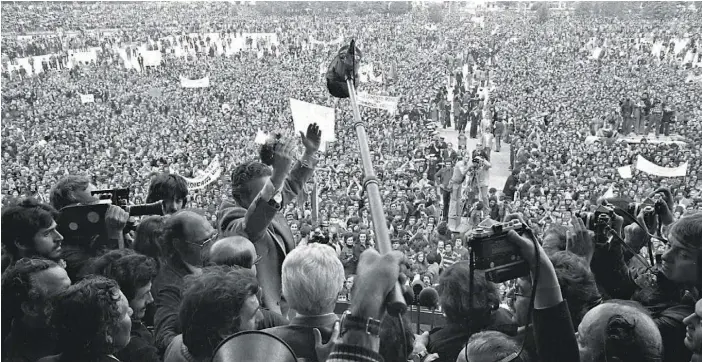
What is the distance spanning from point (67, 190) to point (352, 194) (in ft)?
29.8

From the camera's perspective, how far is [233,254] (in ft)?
8.78

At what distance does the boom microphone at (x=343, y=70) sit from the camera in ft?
9.86

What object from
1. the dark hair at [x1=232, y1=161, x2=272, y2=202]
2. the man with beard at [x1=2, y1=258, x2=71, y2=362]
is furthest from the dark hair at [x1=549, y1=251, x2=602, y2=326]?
the man with beard at [x1=2, y1=258, x2=71, y2=362]

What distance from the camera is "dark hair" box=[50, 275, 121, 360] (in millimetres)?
2199

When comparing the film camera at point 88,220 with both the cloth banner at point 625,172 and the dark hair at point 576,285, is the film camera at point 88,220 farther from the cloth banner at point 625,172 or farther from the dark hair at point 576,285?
the cloth banner at point 625,172

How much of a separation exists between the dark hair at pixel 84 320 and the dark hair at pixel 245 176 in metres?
1.30

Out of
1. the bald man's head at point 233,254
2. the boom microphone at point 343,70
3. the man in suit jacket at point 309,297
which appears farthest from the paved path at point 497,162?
the man in suit jacket at point 309,297

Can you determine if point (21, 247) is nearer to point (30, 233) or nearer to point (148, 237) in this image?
point (30, 233)

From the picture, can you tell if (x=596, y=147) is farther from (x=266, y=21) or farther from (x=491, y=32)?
(x=266, y=21)

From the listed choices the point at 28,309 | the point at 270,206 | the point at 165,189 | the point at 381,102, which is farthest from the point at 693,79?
the point at 28,309

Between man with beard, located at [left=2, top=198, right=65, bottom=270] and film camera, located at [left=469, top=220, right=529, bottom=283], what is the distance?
7.03 feet

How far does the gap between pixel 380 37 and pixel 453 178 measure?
34.9 m

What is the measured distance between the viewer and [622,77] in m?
29.1

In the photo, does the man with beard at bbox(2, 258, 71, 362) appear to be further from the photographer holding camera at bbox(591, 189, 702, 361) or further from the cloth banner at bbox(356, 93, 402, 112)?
the cloth banner at bbox(356, 93, 402, 112)
